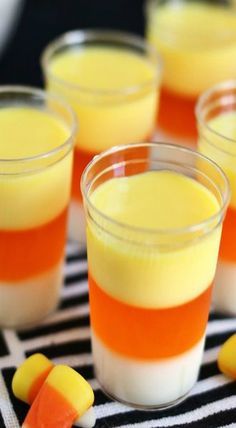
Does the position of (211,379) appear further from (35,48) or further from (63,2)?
(63,2)

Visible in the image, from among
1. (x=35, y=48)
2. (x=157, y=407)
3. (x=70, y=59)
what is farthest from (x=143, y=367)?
(x=35, y=48)

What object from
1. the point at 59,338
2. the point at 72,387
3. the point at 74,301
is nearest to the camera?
the point at 72,387

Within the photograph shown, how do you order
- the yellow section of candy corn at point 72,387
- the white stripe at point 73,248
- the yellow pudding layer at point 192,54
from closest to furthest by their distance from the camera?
the yellow section of candy corn at point 72,387
the white stripe at point 73,248
the yellow pudding layer at point 192,54

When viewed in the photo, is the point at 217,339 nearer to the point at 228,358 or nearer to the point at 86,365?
the point at 228,358

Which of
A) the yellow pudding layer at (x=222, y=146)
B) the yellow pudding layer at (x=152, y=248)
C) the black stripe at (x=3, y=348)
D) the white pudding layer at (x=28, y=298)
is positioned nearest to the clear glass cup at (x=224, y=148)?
the yellow pudding layer at (x=222, y=146)

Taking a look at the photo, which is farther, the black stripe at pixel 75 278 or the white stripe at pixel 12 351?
the black stripe at pixel 75 278

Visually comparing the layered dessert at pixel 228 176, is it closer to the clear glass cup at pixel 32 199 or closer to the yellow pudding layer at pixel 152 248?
the yellow pudding layer at pixel 152 248

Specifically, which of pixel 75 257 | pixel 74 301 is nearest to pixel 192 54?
pixel 75 257
